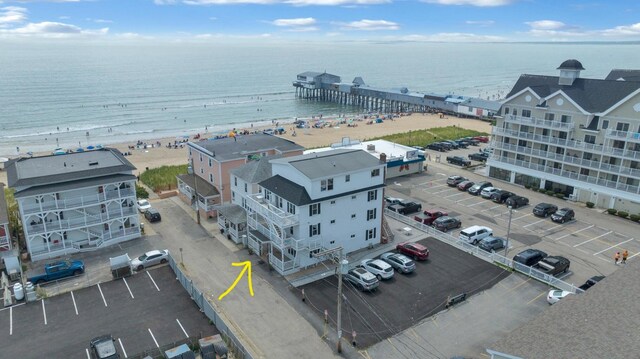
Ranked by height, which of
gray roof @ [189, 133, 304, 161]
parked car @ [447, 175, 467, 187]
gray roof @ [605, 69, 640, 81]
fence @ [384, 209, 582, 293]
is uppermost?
gray roof @ [605, 69, 640, 81]

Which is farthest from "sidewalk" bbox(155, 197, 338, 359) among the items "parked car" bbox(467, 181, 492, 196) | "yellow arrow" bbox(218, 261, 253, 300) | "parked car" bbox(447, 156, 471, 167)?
"parked car" bbox(447, 156, 471, 167)

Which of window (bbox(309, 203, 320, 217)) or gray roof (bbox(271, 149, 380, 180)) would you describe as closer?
window (bbox(309, 203, 320, 217))

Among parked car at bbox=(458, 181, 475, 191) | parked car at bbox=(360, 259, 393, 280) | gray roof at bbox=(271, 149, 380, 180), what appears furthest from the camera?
parked car at bbox=(458, 181, 475, 191)

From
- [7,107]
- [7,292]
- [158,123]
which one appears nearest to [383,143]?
[7,292]

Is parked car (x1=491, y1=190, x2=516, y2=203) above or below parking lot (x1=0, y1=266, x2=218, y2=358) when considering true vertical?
above

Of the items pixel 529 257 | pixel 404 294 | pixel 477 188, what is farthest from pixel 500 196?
pixel 404 294

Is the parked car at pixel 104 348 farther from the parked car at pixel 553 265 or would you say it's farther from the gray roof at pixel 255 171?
the parked car at pixel 553 265

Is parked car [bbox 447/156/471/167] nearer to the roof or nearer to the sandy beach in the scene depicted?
the sandy beach
